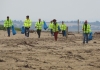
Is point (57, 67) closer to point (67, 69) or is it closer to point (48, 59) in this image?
point (67, 69)

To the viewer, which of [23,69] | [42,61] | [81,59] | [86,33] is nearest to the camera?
[23,69]

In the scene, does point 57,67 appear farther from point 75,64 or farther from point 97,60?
point 97,60

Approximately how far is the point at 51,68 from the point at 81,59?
2678mm

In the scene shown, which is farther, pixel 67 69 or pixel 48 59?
pixel 48 59

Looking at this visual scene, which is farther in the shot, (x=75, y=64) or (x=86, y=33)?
(x=86, y=33)

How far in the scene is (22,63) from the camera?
1202cm

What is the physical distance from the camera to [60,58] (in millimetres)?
13570

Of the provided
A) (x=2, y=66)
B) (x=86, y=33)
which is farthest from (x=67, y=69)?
(x=86, y=33)

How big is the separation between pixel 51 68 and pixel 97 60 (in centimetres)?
277

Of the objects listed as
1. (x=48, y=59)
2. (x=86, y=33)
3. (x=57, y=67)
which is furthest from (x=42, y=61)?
(x=86, y=33)

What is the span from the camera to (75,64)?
39.6 ft

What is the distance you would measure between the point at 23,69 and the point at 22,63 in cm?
120

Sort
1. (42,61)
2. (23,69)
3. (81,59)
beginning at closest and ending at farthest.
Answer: (23,69)
(42,61)
(81,59)

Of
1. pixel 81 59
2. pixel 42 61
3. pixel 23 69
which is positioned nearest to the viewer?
pixel 23 69
